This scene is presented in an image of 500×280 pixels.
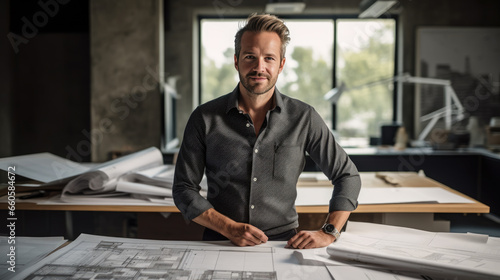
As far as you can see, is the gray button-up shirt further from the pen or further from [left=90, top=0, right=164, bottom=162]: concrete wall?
[left=90, top=0, right=164, bottom=162]: concrete wall

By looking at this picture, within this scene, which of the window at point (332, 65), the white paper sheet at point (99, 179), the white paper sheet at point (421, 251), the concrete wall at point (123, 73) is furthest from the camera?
the window at point (332, 65)

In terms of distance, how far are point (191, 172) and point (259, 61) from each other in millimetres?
438

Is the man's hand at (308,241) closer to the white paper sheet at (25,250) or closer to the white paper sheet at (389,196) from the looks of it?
the white paper sheet at (389,196)

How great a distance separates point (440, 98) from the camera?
5.02m

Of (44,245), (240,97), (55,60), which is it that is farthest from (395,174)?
(55,60)

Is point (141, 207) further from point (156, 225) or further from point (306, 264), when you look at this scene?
point (306, 264)

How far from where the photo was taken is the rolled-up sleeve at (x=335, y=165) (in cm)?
146

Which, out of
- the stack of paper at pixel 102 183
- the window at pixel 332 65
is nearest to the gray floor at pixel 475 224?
the window at pixel 332 65

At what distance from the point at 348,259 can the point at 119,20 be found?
3411 mm

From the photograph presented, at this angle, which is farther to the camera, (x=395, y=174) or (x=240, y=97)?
(x=395, y=174)

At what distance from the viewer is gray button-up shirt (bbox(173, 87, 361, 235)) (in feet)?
4.97

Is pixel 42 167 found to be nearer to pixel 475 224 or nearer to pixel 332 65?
pixel 475 224

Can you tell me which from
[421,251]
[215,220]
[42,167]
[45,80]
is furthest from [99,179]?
[45,80]

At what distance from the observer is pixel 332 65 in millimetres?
5258
